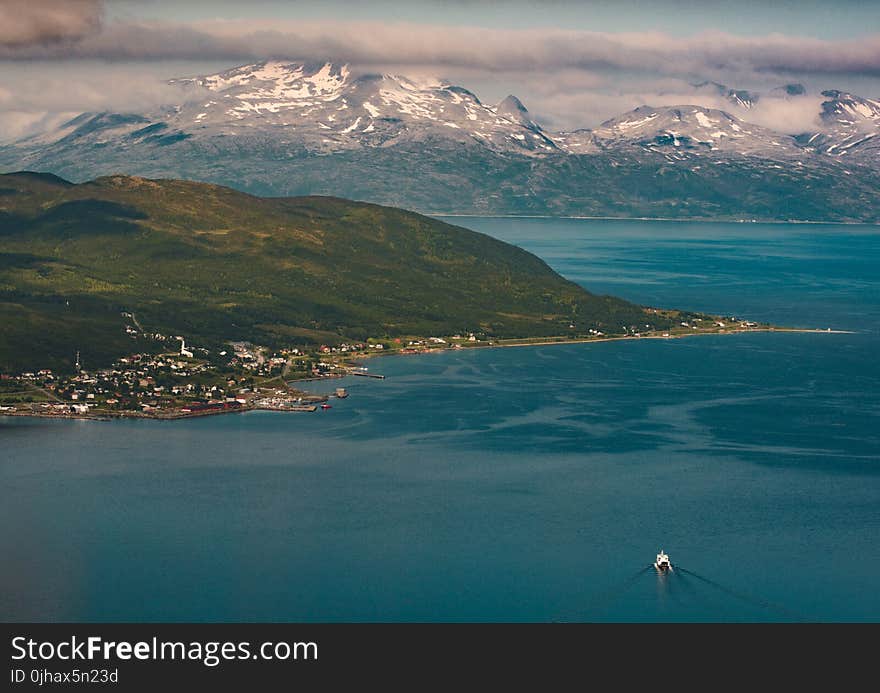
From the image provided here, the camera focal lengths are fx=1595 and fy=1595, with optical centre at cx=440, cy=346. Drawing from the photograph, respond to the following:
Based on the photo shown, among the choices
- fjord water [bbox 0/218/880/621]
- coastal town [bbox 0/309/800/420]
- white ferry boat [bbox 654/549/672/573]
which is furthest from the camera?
coastal town [bbox 0/309/800/420]

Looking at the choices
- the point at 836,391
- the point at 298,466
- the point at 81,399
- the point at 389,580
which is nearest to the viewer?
the point at 389,580

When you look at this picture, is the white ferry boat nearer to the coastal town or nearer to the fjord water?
the fjord water

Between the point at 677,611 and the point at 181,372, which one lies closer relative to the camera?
the point at 677,611

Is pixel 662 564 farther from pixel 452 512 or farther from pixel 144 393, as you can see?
pixel 144 393

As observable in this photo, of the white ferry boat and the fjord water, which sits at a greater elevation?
the white ferry boat

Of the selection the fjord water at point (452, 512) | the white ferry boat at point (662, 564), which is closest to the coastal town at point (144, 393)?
the fjord water at point (452, 512)

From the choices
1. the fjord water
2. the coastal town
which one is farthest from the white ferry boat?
the coastal town
